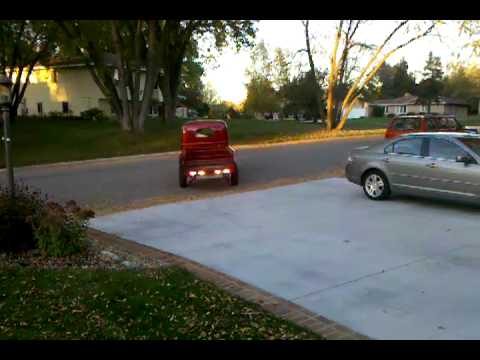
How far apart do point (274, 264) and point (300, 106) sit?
62577mm

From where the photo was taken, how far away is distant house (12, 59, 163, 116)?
46.7 metres

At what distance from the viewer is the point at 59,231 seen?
6.09 metres

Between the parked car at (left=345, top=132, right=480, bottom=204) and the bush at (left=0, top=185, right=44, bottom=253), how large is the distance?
6.74 metres

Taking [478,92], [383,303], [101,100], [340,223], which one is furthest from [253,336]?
[478,92]

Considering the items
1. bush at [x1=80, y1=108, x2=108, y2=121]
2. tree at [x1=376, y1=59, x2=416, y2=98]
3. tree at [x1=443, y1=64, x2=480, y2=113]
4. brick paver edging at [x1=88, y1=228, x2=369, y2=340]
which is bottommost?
brick paver edging at [x1=88, y1=228, x2=369, y2=340]

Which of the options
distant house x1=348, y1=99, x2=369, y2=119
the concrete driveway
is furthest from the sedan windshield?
distant house x1=348, y1=99, x2=369, y2=119

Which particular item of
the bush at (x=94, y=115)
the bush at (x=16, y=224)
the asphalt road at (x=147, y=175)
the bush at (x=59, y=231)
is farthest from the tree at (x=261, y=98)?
the bush at (x=59, y=231)

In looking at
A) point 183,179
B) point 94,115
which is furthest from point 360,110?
point 183,179

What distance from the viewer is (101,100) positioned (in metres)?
46.7

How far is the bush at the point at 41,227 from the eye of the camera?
611cm

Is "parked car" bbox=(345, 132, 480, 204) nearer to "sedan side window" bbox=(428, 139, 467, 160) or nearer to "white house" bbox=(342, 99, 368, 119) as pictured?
"sedan side window" bbox=(428, 139, 467, 160)

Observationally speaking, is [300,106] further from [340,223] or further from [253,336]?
[253,336]

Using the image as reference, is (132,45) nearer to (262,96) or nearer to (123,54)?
(123,54)

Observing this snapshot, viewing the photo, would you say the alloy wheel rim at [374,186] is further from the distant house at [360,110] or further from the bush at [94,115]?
the distant house at [360,110]
